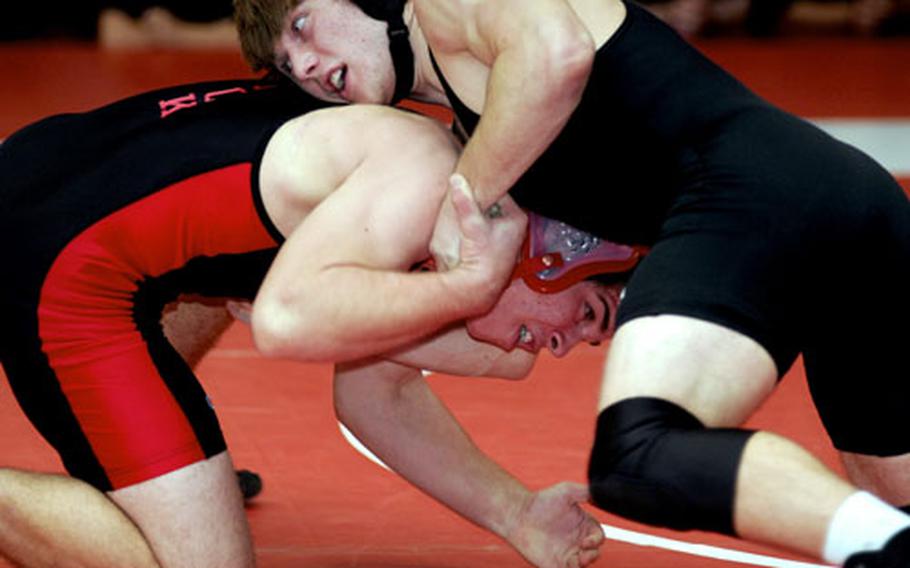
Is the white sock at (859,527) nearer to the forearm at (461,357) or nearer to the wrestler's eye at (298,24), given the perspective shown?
the forearm at (461,357)

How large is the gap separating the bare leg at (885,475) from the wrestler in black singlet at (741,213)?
0.03m

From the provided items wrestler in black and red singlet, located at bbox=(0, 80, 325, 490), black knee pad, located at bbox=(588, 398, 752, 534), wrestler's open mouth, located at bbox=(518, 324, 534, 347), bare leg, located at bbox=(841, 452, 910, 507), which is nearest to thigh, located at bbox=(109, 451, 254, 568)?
wrestler in black and red singlet, located at bbox=(0, 80, 325, 490)

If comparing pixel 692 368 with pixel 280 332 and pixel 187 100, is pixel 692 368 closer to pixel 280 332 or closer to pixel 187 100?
pixel 280 332

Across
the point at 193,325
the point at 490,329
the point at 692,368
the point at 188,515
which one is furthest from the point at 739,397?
the point at 193,325

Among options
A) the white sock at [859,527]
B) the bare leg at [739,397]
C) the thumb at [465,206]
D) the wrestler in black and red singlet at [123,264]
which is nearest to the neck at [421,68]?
the wrestler in black and red singlet at [123,264]

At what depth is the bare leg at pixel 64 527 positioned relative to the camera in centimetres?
318

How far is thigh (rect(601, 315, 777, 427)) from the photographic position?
103 inches

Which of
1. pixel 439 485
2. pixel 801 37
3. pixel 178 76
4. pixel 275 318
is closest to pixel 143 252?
pixel 275 318

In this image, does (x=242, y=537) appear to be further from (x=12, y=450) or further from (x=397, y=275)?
(x=12, y=450)

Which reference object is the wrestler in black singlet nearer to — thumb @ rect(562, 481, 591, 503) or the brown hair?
the brown hair

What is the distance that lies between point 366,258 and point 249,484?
1.02 meters

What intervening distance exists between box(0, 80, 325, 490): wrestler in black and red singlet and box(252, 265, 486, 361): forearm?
27cm

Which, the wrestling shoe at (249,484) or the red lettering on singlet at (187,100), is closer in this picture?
the red lettering on singlet at (187,100)

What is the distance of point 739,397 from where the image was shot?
2672 mm
